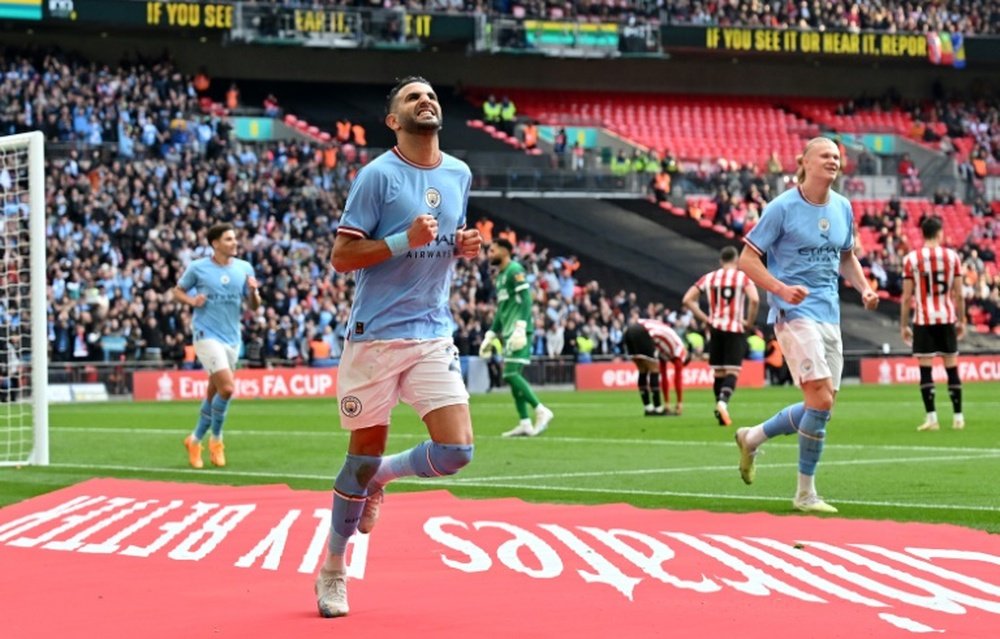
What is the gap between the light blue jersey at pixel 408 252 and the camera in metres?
8.41

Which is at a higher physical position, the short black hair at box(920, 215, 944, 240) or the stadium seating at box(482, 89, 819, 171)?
the stadium seating at box(482, 89, 819, 171)

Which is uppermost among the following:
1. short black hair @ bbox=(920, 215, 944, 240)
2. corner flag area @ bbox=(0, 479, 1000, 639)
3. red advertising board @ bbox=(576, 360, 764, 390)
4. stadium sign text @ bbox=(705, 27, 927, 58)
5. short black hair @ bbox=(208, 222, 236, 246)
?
stadium sign text @ bbox=(705, 27, 927, 58)

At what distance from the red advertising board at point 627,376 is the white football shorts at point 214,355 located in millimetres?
24045

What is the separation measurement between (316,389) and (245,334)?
78.1 inches

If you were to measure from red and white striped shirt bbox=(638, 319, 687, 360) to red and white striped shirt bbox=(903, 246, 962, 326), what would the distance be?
5.74 meters

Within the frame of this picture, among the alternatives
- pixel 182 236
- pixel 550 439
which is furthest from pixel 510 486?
pixel 182 236

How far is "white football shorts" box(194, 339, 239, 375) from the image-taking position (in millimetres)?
17906

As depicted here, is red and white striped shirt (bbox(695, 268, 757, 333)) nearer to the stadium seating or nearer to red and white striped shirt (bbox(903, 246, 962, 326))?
red and white striped shirt (bbox(903, 246, 962, 326))

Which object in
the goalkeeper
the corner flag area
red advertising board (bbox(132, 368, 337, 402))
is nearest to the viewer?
the corner flag area

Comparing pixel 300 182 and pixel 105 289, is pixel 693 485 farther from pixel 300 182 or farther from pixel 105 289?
pixel 300 182

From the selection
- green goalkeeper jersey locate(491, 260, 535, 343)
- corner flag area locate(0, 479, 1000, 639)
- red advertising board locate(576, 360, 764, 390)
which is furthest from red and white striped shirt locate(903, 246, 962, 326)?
red advertising board locate(576, 360, 764, 390)

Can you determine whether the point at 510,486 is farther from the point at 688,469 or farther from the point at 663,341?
the point at 663,341

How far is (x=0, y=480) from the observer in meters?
16.8

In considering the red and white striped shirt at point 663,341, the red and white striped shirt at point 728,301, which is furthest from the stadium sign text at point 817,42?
the red and white striped shirt at point 728,301
